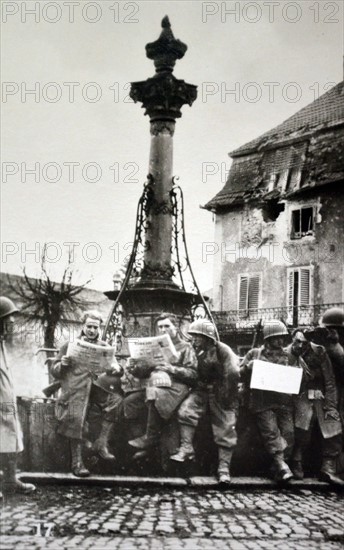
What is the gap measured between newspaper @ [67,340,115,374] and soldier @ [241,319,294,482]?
1.25m

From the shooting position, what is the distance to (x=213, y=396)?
6098 millimetres

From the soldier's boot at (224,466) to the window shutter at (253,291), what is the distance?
2715 millimetres

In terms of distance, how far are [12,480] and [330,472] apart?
272 centimetres

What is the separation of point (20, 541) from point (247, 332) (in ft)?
15.0

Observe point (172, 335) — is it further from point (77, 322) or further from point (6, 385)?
point (6, 385)

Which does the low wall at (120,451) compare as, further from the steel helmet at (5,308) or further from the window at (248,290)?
the window at (248,290)

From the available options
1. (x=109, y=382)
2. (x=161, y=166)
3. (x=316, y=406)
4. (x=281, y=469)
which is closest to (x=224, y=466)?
(x=281, y=469)

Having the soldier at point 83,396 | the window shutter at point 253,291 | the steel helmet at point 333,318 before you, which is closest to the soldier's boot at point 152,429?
the soldier at point 83,396

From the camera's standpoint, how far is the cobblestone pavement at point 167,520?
167 inches

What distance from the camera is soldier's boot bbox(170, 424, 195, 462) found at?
230 inches

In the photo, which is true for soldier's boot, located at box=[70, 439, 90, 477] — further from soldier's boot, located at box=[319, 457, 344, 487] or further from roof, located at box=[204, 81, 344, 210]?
roof, located at box=[204, 81, 344, 210]

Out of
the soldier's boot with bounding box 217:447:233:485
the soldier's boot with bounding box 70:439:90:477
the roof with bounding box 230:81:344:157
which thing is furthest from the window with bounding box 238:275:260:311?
the soldier's boot with bounding box 70:439:90:477

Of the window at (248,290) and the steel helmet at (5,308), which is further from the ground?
the window at (248,290)

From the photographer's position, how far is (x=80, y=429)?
5828mm
